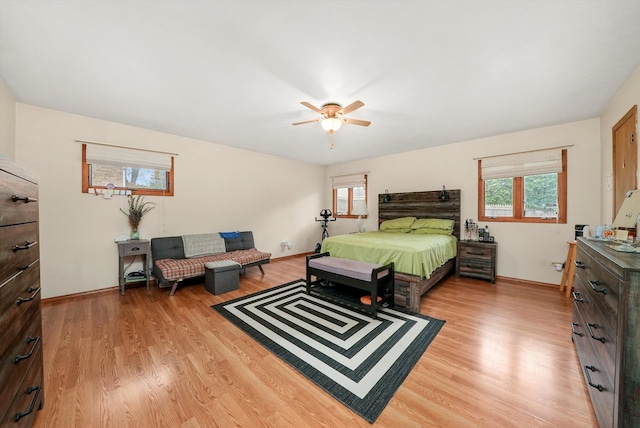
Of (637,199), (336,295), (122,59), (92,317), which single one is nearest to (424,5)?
(637,199)

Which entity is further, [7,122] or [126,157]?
[126,157]

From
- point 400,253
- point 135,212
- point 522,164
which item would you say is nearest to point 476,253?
point 522,164

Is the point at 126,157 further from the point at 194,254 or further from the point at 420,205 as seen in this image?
the point at 420,205

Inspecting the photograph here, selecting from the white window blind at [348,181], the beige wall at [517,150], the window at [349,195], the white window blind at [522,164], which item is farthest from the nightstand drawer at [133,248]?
the white window blind at [522,164]

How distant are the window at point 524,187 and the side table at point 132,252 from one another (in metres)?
5.59

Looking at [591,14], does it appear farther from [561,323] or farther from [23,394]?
[23,394]

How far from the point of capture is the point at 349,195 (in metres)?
6.40

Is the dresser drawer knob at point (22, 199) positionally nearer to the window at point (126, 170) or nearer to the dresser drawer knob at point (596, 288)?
the window at point (126, 170)

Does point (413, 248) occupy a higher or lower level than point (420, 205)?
lower

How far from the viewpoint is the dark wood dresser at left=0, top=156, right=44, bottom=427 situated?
972 millimetres

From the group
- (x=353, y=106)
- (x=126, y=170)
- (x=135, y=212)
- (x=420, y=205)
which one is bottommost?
(x=135, y=212)

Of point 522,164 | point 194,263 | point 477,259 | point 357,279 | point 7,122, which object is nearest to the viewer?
point 7,122

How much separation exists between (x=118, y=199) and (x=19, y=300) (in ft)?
9.87

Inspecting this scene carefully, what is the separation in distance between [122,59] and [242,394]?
112 inches
